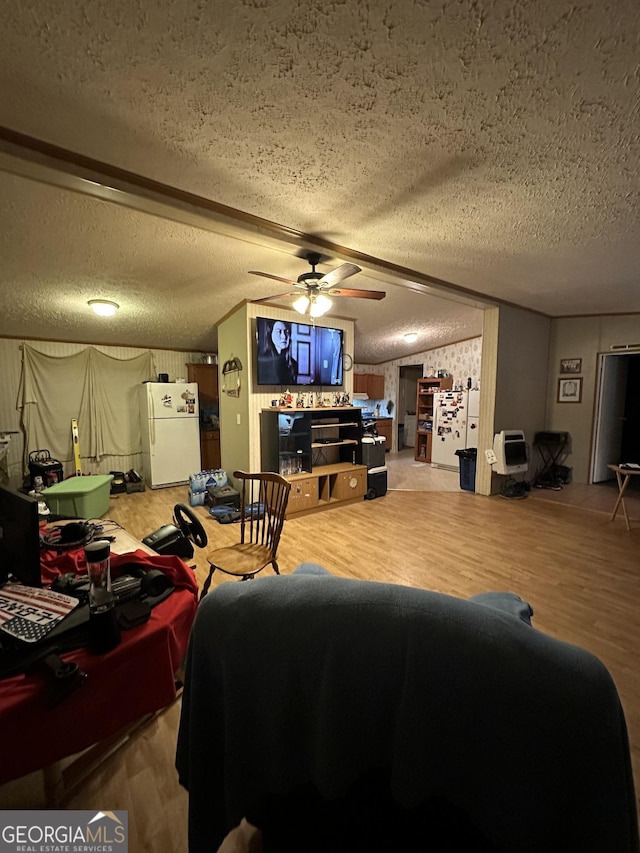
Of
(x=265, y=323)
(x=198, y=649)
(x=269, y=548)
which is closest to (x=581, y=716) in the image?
(x=198, y=649)

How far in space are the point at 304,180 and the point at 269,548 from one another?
7.53 feet

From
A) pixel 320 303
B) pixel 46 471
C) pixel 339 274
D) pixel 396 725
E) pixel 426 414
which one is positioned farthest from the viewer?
pixel 426 414

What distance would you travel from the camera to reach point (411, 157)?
5.78ft

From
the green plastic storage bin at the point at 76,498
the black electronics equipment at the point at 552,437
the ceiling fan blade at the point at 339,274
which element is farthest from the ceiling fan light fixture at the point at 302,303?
the black electronics equipment at the point at 552,437

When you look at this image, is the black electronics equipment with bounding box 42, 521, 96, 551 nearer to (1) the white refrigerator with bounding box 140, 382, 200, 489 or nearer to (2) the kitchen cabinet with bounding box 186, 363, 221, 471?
(1) the white refrigerator with bounding box 140, 382, 200, 489

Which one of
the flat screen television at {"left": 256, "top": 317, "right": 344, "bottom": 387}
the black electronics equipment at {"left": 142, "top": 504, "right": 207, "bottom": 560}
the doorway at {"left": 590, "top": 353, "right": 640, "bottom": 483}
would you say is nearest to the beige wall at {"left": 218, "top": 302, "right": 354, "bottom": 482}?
the flat screen television at {"left": 256, "top": 317, "right": 344, "bottom": 387}

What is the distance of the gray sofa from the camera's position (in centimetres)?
62

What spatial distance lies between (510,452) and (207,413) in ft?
15.9

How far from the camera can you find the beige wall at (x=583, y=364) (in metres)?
5.02

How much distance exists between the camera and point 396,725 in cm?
71

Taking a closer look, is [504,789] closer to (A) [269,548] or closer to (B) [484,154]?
(A) [269,548]

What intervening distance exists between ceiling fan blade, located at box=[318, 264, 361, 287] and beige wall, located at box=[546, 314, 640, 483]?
15.4ft

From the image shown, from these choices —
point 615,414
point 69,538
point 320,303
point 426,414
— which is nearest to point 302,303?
point 320,303

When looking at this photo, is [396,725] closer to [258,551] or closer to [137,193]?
[258,551]
